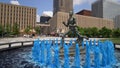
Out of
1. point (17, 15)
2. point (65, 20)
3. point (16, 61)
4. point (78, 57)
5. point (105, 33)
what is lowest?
point (105, 33)

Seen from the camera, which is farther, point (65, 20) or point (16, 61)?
point (65, 20)

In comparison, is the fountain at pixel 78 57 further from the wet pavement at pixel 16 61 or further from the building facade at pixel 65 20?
the building facade at pixel 65 20

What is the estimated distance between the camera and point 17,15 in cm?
16950

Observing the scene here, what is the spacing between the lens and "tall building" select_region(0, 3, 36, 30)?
161 meters

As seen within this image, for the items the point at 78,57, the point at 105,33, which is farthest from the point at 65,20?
the point at 78,57

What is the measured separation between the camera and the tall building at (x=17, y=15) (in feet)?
527

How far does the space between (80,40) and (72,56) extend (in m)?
3.62

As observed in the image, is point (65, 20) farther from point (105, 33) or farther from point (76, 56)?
point (76, 56)

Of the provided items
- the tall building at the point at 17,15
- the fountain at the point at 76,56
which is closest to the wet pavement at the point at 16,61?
the fountain at the point at 76,56

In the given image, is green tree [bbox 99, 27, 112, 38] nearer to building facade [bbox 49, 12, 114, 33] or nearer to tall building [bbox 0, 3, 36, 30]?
building facade [bbox 49, 12, 114, 33]

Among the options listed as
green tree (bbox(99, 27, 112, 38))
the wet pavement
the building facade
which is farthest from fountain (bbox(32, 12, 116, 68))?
the building facade

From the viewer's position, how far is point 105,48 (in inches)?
749

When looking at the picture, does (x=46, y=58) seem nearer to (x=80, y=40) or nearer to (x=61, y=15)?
(x=80, y=40)

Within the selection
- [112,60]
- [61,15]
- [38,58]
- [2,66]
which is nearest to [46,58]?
[38,58]
